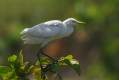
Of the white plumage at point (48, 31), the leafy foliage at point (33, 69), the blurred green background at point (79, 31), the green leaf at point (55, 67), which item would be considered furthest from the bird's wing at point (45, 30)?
the blurred green background at point (79, 31)

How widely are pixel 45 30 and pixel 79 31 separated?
11415 mm

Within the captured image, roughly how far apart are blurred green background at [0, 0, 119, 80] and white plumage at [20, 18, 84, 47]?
764 centimetres

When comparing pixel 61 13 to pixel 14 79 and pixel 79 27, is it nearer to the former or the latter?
pixel 79 27

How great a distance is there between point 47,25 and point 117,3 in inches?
361

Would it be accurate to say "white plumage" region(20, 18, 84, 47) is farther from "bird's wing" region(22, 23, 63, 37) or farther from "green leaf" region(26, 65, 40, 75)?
"green leaf" region(26, 65, 40, 75)

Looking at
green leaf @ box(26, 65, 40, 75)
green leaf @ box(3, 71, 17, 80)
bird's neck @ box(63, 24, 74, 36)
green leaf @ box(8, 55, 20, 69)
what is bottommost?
green leaf @ box(3, 71, 17, 80)

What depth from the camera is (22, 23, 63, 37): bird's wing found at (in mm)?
4744

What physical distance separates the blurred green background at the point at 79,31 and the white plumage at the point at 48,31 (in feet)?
25.1

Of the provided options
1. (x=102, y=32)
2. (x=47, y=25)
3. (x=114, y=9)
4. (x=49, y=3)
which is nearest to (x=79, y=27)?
(x=102, y=32)

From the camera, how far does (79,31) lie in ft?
53.2

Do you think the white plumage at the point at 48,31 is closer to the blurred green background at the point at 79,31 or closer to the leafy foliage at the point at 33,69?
the leafy foliage at the point at 33,69

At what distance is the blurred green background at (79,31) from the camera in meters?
13.4

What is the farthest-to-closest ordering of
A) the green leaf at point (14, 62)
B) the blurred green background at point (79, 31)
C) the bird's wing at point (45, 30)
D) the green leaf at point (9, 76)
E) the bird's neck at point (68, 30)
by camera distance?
1. the blurred green background at point (79, 31)
2. the bird's neck at point (68, 30)
3. the bird's wing at point (45, 30)
4. the green leaf at point (14, 62)
5. the green leaf at point (9, 76)

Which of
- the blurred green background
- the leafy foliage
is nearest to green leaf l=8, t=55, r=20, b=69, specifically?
the leafy foliage
